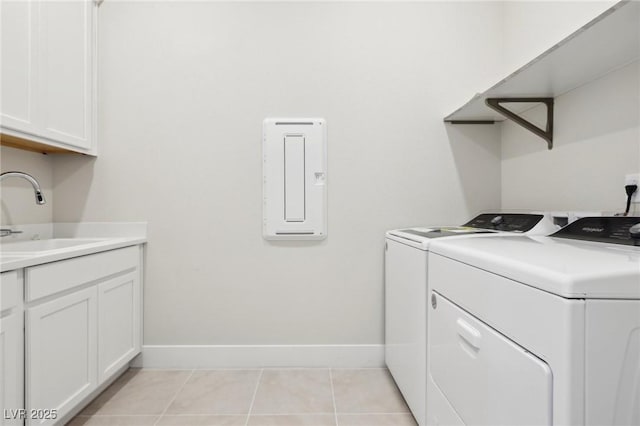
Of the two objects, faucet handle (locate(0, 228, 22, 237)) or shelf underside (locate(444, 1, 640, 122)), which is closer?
shelf underside (locate(444, 1, 640, 122))

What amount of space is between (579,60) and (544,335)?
1.14m

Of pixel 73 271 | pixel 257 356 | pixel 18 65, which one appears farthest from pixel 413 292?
pixel 18 65

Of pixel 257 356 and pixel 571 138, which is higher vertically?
pixel 571 138

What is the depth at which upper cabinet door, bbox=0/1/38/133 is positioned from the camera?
1.38 m

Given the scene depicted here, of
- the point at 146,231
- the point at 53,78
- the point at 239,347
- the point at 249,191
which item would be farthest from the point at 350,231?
the point at 53,78

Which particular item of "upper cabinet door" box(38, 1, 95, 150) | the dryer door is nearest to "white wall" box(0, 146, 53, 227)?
"upper cabinet door" box(38, 1, 95, 150)

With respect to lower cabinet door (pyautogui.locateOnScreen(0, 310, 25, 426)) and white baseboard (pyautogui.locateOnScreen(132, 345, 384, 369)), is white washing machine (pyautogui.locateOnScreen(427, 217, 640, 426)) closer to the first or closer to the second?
white baseboard (pyautogui.locateOnScreen(132, 345, 384, 369))

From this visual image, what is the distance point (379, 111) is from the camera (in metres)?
1.99

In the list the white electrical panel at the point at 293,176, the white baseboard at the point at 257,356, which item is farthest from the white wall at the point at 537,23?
the white baseboard at the point at 257,356

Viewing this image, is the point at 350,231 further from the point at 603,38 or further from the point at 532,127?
the point at 603,38

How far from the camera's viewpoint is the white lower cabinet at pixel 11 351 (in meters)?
1.05

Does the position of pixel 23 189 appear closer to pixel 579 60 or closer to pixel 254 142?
pixel 254 142

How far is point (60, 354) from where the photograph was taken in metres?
1.29

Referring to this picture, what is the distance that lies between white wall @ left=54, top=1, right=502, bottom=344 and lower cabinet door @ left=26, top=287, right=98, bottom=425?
0.52m
